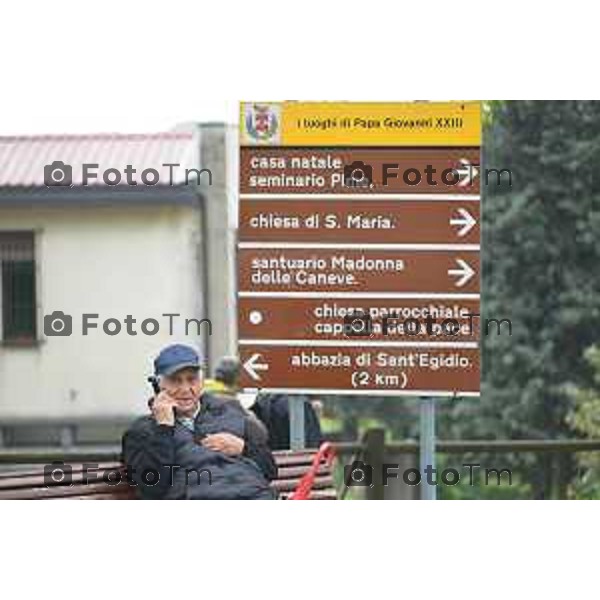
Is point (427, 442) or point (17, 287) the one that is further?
point (427, 442)

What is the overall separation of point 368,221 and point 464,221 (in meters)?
0.28

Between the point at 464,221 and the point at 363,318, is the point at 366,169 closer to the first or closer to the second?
the point at 464,221

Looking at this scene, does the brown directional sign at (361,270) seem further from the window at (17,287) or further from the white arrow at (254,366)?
the window at (17,287)

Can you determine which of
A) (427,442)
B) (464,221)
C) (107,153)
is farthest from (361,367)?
(107,153)

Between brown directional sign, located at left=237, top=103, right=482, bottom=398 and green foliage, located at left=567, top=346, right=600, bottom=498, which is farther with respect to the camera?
green foliage, located at left=567, top=346, right=600, bottom=498

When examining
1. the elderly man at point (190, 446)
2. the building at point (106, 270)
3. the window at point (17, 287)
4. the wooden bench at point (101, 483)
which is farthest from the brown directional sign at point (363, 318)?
the window at point (17, 287)

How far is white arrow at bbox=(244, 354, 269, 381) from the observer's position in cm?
407

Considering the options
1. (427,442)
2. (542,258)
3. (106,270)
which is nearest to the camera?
(106,270)

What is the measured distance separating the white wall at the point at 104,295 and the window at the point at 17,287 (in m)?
0.03

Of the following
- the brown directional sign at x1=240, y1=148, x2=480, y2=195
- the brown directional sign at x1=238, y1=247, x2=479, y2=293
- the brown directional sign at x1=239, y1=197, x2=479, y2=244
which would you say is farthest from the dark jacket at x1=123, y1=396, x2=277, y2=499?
the brown directional sign at x1=240, y1=148, x2=480, y2=195

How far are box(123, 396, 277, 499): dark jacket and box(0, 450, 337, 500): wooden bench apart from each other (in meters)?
0.04

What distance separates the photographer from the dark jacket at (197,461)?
13.1 ft

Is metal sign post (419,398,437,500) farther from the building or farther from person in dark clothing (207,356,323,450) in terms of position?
the building

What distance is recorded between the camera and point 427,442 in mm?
4234
